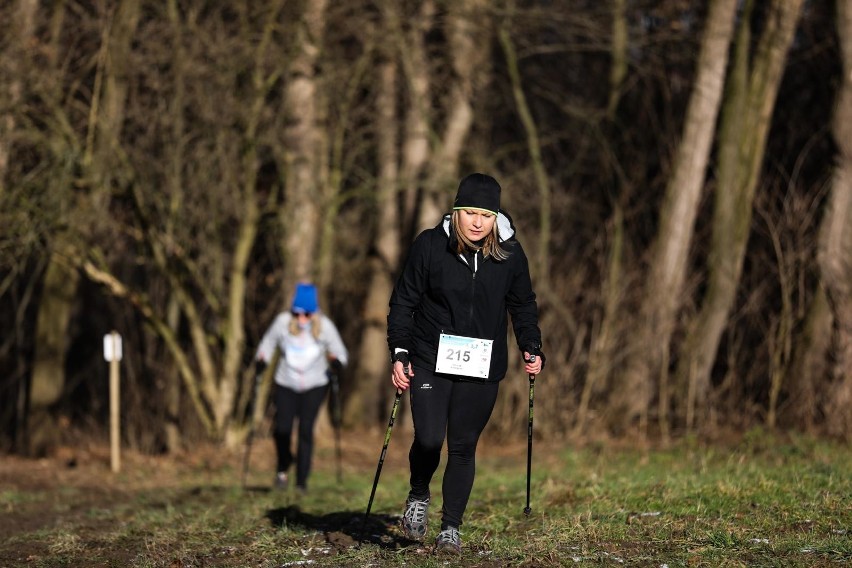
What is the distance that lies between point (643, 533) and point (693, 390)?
9.35 m

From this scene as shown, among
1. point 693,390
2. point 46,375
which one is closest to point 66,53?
point 46,375

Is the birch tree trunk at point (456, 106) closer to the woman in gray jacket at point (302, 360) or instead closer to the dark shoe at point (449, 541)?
the woman in gray jacket at point (302, 360)

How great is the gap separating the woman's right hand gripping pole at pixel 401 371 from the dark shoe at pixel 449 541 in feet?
2.89

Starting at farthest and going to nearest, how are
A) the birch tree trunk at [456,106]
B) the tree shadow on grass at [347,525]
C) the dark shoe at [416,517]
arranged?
the birch tree trunk at [456,106]
the tree shadow on grass at [347,525]
the dark shoe at [416,517]

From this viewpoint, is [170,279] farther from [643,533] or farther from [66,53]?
[643,533]

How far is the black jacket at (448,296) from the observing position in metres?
7.15

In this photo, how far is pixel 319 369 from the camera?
12031mm

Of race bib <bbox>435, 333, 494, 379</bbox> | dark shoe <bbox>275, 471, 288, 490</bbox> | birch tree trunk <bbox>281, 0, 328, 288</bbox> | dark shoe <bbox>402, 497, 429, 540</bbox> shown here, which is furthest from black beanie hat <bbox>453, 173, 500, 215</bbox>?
birch tree trunk <bbox>281, 0, 328, 288</bbox>

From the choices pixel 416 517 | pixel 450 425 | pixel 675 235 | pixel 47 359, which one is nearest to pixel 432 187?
pixel 675 235

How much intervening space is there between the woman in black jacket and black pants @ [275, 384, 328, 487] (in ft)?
15.7

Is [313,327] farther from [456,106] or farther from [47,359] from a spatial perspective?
[456,106]

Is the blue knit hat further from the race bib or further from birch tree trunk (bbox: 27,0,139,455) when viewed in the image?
birch tree trunk (bbox: 27,0,139,455)

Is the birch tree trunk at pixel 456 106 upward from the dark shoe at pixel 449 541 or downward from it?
upward

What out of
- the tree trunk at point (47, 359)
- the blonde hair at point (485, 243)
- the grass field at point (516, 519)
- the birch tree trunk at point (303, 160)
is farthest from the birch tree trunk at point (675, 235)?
the blonde hair at point (485, 243)
